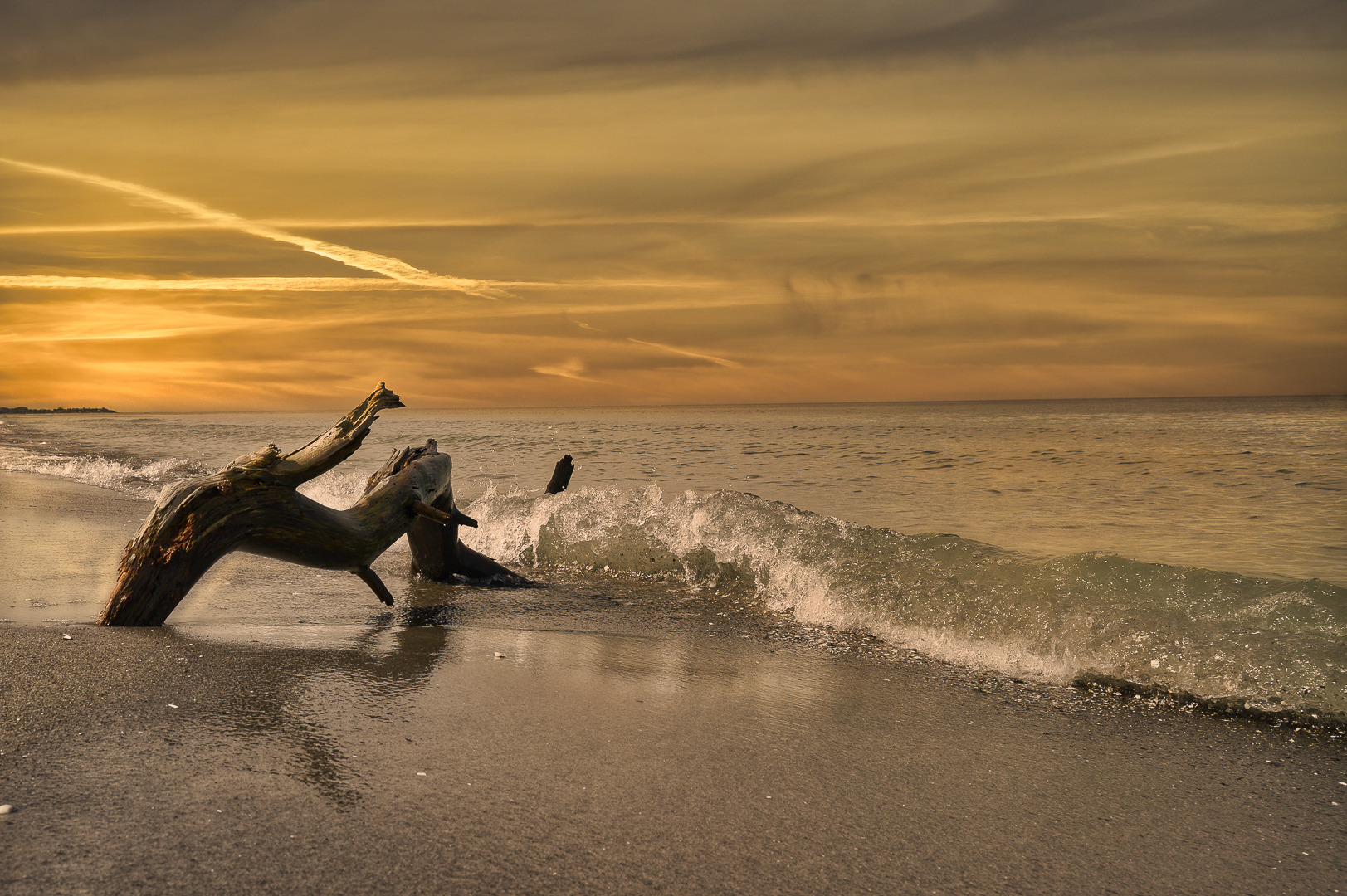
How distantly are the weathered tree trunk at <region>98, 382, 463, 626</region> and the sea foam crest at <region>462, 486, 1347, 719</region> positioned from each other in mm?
3868

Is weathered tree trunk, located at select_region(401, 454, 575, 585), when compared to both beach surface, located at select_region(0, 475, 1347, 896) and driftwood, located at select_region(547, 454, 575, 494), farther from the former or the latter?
driftwood, located at select_region(547, 454, 575, 494)

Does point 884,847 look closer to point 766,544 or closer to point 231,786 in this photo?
point 231,786

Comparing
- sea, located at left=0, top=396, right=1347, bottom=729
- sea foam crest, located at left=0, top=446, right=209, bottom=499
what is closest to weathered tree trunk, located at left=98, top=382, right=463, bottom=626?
sea, located at left=0, top=396, right=1347, bottom=729

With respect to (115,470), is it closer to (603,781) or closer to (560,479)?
(560,479)

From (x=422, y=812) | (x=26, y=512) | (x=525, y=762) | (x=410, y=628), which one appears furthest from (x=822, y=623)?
(x=26, y=512)

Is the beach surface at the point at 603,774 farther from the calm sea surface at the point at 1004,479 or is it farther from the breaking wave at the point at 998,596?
the calm sea surface at the point at 1004,479

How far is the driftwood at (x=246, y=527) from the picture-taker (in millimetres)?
5434

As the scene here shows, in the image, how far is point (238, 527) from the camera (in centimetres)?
553

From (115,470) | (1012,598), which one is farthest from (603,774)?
(115,470)

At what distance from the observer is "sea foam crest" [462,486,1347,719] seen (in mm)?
5055

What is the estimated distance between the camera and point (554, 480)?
1113 cm

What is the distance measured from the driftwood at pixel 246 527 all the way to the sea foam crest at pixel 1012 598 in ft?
11.0

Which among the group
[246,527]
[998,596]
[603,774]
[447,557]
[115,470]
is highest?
[246,527]

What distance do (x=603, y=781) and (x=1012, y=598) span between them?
13.6 feet
